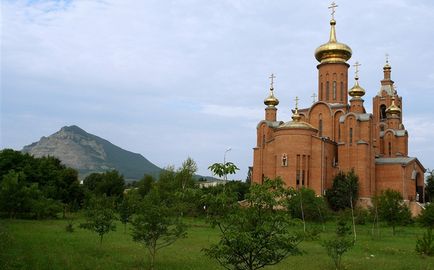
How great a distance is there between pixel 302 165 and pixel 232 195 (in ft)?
116

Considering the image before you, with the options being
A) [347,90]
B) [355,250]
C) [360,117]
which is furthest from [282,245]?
[347,90]

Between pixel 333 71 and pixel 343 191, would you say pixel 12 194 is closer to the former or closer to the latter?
pixel 343 191

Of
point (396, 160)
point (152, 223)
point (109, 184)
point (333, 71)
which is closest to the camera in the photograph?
point (152, 223)

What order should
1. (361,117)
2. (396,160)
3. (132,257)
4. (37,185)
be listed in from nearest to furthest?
(132,257) < (37,185) < (361,117) < (396,160)

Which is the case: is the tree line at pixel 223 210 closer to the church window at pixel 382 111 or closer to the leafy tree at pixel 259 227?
the leafy tree at pixel 259 227

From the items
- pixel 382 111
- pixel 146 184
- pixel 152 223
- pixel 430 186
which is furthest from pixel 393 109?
pixel 152 223

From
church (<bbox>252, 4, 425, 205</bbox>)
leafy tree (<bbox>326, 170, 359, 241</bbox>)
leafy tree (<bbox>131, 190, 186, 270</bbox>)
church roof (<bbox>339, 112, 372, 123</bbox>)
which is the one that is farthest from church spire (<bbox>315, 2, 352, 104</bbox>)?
leafy tree (<bbox>131, 190, 186, 270</bbox>)

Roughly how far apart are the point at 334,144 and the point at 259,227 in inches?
1547

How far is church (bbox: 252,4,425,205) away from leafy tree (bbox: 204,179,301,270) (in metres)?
31.7

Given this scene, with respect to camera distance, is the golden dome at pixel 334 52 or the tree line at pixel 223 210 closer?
the tree line at pixel 223 210

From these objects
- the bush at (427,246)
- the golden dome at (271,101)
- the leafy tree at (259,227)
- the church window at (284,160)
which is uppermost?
the golden dome at (271,101)

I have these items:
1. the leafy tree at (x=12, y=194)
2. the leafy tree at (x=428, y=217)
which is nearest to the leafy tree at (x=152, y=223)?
the leafy tree at (x=428, y=217)

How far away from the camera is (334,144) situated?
149 feet

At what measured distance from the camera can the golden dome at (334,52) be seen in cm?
4853
